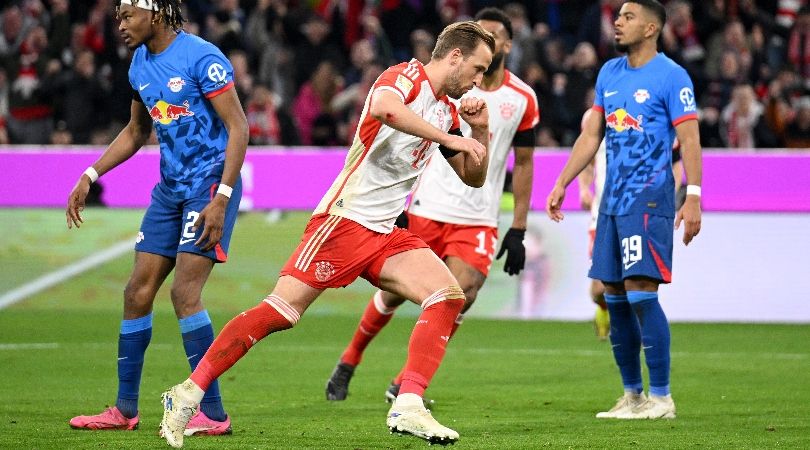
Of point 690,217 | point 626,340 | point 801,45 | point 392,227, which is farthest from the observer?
point 801,45

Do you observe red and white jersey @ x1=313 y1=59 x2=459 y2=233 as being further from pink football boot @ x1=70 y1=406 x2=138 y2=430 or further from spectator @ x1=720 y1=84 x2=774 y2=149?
spectator @ x1=720 y1=84 x2=774 y2=149

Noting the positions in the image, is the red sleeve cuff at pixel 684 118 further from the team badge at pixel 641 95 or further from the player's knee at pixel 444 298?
the player's knee at pixel 444 298

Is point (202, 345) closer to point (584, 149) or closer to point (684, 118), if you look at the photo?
point (584, 149)

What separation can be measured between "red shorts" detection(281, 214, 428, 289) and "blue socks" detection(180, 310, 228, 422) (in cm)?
74

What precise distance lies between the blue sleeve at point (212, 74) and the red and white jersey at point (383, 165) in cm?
79

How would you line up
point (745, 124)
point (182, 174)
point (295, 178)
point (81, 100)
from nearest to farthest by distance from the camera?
point (182, 174)
point (295, 178)
point (745, 124)
point (81, 100)

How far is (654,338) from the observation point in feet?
26.0

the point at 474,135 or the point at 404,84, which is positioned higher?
the point at 404,84

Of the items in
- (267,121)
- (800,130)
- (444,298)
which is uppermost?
(444,298)

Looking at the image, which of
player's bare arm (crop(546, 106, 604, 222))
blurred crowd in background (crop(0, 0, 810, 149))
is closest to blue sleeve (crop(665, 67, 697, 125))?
player's bare arm (crop(546, 106, 604, 222))

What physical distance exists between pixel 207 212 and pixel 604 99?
2520mm

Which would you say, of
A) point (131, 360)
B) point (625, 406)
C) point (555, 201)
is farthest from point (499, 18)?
point (131, 360)

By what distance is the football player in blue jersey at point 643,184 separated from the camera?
784cm

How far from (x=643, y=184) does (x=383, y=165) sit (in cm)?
187
